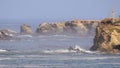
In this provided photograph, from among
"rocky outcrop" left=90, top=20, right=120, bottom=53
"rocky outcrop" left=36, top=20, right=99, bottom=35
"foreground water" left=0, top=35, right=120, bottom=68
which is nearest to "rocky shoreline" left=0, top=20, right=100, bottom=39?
"rocky outcrop" left=36, top=20, right=99, bottom=35

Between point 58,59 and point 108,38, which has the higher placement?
point 108,38

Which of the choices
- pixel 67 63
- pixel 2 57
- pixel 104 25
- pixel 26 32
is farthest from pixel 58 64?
pixel 26 32

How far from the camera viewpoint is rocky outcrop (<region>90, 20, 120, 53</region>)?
8988cm

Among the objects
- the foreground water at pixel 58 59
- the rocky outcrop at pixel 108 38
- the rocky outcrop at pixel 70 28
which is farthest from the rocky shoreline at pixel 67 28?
the rocky outcrop at pixel 108 38

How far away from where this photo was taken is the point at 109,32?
299 feet

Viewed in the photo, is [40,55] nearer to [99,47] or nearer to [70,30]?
[99,47]

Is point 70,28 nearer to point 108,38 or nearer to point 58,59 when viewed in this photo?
point 108,38

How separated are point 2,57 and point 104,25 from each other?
15515 mm

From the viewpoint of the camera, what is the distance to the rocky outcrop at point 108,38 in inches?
3538

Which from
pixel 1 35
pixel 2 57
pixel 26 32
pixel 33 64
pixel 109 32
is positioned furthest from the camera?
pixel 26 32

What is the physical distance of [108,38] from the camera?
90438 millimetres

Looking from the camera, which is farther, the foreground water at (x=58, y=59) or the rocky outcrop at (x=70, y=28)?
the rocky outcrop at (x=70, y=28)

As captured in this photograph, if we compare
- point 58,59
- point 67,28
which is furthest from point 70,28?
point 58,59

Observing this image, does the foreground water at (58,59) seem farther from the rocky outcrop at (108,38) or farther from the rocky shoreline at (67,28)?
the rocky shoreline at (67,28)
